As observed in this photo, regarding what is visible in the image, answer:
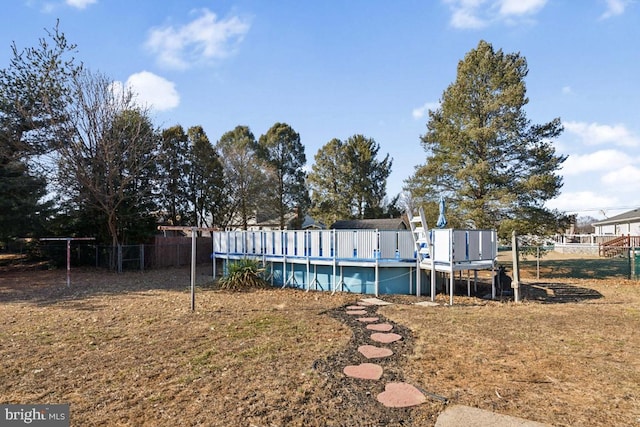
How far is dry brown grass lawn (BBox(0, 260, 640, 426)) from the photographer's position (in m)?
3.23

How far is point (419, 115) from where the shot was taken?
19750 mm

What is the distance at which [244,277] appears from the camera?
37.3 feet

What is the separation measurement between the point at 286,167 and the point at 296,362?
88.8ft

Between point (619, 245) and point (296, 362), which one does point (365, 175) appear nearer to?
point (619, 245)

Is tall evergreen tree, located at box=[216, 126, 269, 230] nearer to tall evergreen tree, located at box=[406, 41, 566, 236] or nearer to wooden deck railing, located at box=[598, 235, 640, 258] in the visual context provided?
tall evergreen tree, located at box=[406, 41, 566, 236]

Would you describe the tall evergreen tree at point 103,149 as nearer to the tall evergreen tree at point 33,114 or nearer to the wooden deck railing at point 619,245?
the tall evergreen tree at point 33,114

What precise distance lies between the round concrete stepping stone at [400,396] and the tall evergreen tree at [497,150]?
13.9 meters

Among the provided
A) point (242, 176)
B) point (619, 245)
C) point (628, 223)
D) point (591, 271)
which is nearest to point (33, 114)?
point (242, 176)

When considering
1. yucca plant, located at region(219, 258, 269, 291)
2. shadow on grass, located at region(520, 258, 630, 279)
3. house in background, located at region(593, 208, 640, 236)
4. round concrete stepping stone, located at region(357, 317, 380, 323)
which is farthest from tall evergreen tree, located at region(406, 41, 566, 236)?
house in background, located at region(593, 208, 640, 236)

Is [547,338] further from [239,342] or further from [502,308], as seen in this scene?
[239,342]

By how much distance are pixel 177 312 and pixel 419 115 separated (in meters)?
16.6

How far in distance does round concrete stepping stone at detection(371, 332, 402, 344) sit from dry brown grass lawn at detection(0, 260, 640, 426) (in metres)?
0.23

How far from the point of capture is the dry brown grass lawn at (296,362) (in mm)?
3229

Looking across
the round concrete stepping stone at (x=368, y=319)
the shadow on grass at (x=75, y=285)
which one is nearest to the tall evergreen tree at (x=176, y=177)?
the shadow on grass at (x=75, y=285)
